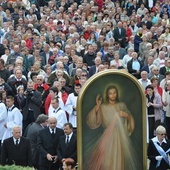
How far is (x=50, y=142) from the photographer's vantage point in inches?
807

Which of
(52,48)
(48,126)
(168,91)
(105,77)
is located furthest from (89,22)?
(105,77)

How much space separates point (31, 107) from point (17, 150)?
422 cm

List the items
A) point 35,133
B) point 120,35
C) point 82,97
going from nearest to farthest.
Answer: point 82,97, point 35,133, point 120,35

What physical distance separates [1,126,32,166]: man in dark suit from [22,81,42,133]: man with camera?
12.7 feet

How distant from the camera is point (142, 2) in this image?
4062 centimetres

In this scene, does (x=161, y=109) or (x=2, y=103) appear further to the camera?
(x=161, y=109)

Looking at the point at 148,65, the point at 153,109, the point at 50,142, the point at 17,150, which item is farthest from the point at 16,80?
the point at 17,150

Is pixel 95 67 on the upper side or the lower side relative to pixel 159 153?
upper

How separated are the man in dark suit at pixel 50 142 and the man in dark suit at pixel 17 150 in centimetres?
33

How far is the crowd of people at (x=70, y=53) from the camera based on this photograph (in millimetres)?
24266

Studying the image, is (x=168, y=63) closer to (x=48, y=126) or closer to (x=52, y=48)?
(x=52, y=48)

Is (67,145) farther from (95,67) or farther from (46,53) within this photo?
(46,53)

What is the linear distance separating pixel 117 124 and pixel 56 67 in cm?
1148

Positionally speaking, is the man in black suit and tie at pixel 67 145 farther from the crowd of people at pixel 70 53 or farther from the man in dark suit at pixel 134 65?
the man in dark suit at pixel 134 65
